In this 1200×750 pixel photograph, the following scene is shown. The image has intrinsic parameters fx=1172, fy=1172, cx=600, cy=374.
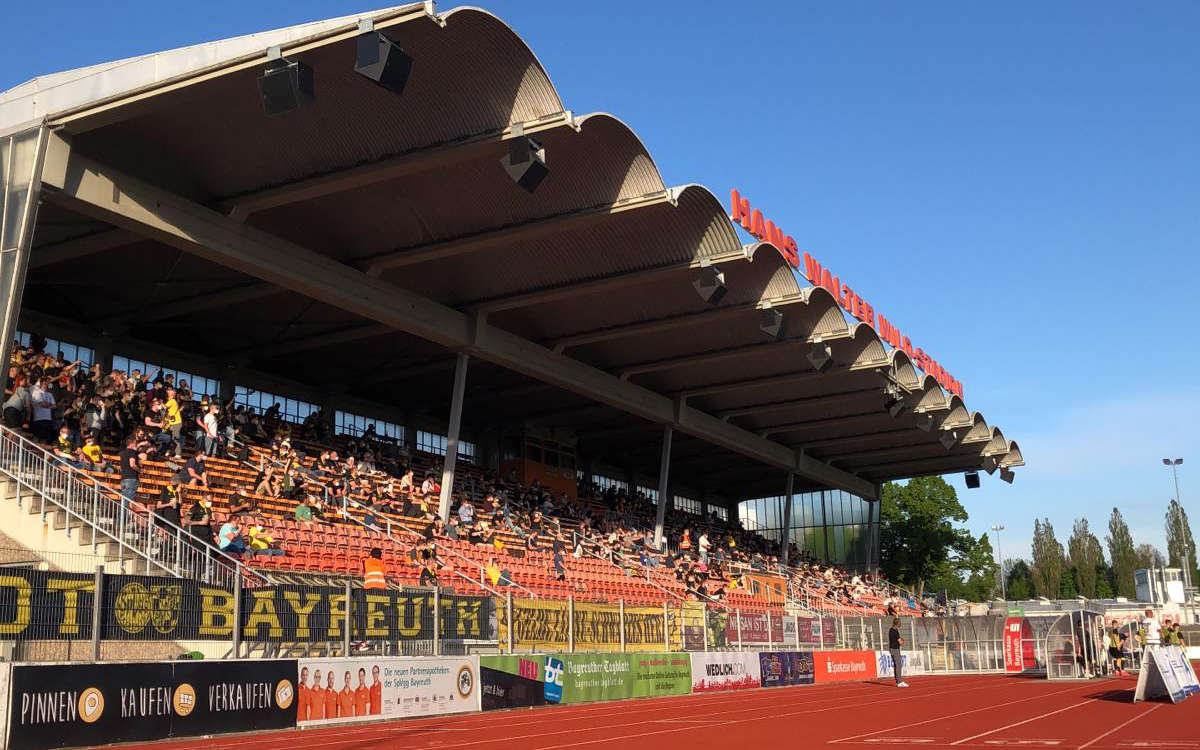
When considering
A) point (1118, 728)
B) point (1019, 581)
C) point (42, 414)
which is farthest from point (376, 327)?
point (1019, 581)

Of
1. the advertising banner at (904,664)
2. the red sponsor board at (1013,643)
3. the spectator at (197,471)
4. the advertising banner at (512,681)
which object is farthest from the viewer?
the red sponsor board at (1013,643)

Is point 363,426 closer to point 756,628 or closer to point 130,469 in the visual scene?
point 756,628

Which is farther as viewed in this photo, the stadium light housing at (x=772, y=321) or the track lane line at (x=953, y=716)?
the stadium light housing at (x=772, y=321)

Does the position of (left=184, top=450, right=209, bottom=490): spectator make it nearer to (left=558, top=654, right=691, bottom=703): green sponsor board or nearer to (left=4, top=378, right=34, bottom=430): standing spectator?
(left=4, top=378, right=34, bottom=430): standing spectator

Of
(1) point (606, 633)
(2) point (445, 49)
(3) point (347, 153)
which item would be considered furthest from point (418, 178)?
(1) point (606, 633)

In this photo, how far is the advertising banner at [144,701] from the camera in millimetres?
13125

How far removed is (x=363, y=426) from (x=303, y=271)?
607 inches

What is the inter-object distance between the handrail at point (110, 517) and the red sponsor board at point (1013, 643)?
27.4m

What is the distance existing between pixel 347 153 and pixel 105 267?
8785mm

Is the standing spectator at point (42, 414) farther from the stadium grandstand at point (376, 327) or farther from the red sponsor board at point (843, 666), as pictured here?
the red sponsor board at point (843, 666)

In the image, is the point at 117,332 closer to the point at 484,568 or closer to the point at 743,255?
the point at 484,568

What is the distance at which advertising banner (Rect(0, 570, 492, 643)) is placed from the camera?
1362cm

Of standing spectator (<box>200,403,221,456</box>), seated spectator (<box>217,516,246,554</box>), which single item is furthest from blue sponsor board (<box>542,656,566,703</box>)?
standing spectator (<box>200,403,221,456</box>)

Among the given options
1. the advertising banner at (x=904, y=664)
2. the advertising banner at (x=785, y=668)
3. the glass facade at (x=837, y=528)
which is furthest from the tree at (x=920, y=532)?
the advertising banner at (x=785, y=668)
